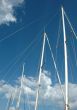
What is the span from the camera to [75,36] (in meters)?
43.2

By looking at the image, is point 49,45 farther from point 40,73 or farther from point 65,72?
point 65,72

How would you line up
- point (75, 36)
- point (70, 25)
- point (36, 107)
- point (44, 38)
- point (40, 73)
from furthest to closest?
point (44, 38) < point (40, 73) < point (36, 107) < point (70, 25) < point (75, 36)

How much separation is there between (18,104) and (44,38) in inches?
1195

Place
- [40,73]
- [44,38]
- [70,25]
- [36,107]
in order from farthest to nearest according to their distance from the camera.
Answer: [44,38]
[40,73]
[36,107]
[70,25]

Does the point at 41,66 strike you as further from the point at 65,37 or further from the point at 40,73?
the point at 65,37

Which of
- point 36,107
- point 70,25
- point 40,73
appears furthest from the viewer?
point 40,73

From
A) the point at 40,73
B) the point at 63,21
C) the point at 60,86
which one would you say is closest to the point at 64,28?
the point at 63,21

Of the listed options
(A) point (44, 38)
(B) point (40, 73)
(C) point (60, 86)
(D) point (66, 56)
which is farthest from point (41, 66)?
Answer: (D) point (66, 56)

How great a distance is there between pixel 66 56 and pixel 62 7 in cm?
897

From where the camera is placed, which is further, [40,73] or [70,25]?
[40,73]

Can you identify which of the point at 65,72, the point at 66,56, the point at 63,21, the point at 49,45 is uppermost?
the point at 49,45

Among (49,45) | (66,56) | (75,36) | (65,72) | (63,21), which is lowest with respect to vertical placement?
(65,72)

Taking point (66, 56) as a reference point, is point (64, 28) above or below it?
above

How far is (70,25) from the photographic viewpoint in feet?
151
